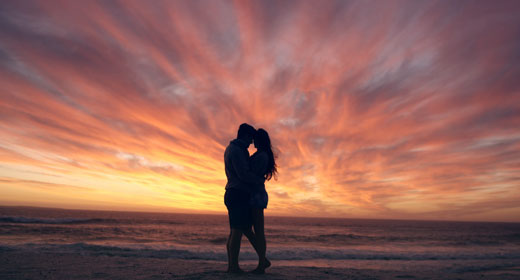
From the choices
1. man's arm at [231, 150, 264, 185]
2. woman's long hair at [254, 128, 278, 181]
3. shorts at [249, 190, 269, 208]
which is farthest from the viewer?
woman's long hair at [254, 128, 278, 181]

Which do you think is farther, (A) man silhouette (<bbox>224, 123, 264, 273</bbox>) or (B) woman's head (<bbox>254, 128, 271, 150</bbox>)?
(B) woman's head (<bbox>254, 128, 271, 150</bbox>)

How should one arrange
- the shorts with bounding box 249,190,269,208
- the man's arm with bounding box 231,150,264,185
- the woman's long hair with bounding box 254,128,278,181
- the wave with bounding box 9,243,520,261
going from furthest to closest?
1. the wave with bounding box 9,243,520,261
2. the woman's long hair with bounding box 254,128,278,181
3. the shorts with bounding box 249,190,269,208
4. the man's arm with bounding box 231,150,264,185

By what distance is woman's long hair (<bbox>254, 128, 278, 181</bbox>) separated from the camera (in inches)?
159

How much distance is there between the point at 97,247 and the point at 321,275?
10730 mm

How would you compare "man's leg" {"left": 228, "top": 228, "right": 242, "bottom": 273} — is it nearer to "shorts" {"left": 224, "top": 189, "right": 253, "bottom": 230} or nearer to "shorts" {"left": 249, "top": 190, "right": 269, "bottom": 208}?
"shorts" {"left": 224, "top": 189, "right": 253, "bottom": 230}

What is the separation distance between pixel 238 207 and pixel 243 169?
535 millimetres

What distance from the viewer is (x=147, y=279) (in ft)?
13.9

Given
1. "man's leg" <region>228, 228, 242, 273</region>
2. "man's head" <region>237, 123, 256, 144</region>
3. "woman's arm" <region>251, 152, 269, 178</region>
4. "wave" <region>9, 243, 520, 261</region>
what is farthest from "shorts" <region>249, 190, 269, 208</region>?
"wave" <region>9, 243, 520, 261</region>

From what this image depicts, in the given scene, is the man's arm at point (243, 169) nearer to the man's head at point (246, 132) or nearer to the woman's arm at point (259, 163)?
the woman's arm at point (259, 163)

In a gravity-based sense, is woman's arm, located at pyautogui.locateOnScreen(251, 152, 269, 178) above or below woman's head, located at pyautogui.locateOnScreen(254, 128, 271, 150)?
below

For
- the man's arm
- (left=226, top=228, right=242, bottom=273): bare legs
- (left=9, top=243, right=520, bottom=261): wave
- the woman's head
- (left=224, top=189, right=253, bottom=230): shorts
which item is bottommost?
(left=9, top=243, right=520, bottom=261): wave

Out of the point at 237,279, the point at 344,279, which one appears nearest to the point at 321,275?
the point at 344,279

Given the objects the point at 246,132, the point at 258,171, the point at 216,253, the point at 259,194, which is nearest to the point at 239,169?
the point at 258,171

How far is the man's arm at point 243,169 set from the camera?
149 inches
